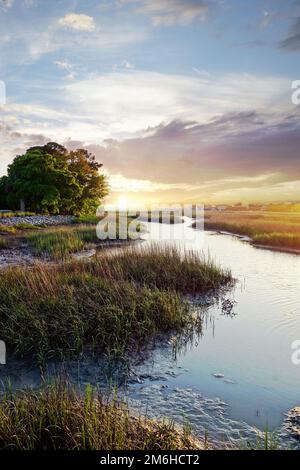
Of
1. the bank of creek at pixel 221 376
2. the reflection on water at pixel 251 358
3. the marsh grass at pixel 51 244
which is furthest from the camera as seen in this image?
the marsh grass at pixel 51 244

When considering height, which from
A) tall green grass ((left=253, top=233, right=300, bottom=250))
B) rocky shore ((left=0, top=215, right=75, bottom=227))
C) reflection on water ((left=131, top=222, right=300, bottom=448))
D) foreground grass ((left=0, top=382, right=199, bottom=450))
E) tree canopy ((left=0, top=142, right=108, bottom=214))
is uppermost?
tree canopy ((left=0, top=142, right=108, bottom=214))

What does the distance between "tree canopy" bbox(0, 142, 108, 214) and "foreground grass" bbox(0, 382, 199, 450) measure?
47.3m

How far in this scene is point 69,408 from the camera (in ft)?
15.7

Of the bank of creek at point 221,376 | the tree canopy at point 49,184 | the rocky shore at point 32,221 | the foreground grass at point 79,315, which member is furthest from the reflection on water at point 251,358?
the tree canopy at point 49,184

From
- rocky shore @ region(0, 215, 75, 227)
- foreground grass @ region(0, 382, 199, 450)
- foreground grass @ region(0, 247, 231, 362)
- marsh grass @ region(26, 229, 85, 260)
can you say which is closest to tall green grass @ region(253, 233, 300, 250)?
marsh grass @ region(26, 229, 85, 260)

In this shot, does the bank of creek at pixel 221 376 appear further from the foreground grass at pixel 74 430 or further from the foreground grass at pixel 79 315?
the foreground grass at pixel 74 430

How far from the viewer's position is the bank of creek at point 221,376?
569 centimetres

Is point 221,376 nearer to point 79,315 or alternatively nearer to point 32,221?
point 79,315

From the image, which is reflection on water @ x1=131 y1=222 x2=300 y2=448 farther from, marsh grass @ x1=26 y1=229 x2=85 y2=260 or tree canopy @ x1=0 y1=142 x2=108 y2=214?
tree canopy @ x1=0 y1=142 x2=108 y2=214

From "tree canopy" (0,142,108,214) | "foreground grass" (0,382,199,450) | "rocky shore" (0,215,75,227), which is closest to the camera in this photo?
"foreground grass" (0,382,199,450)

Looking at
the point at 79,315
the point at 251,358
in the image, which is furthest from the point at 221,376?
the point at 79,315

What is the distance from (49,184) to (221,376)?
49111 millimetres

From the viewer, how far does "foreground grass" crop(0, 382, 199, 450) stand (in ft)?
14.6

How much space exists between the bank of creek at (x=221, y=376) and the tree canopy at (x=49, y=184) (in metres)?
43.6
